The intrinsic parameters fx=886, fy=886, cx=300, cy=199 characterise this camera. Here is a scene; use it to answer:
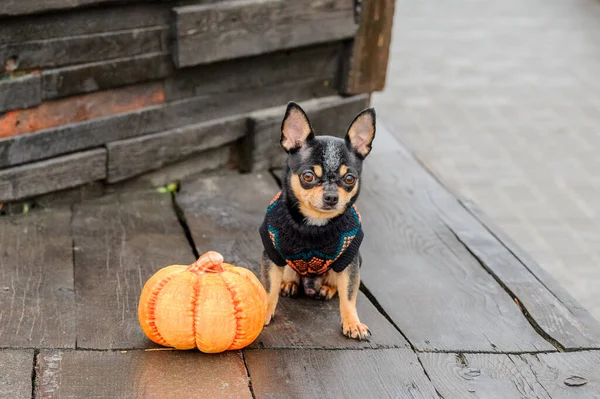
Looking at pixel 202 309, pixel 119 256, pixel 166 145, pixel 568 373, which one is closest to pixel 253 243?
pixel 119 256

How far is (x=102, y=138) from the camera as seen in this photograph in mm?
4543

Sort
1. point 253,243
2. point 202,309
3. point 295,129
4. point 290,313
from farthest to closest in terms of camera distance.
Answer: point 253,243
point 290,313
point 295,129
point 202,309

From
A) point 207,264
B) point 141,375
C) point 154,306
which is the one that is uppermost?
point 207,264

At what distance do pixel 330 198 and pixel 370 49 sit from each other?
2.31 m

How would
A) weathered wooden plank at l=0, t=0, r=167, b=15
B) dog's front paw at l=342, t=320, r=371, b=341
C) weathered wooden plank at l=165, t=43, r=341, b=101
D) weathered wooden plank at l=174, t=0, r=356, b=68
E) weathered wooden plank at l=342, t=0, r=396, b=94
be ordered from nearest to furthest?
dog's front paw at l=342, t=320, r=371, b=341 → weathered wooden plank at l=0, t=0, r=167, b=15 → weathered wooden plank at l=174, t=0, r=356, b=68 → weathered wooden plank at l=165, t=43, r=341, b=101 → weathered wooden plank at l=342, t=0, r=396, b=94

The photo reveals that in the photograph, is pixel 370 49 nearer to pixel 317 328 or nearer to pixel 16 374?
pixel 317 328

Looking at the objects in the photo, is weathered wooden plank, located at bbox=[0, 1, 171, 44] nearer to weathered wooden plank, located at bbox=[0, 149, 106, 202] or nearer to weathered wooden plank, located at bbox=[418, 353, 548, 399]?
weathered wooden plank, located at bbox=[0, 149, 106, 202]

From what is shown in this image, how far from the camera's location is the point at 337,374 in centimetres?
333

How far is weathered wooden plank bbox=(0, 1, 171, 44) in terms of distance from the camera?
4059 mm

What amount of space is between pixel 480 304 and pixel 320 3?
2.07 m

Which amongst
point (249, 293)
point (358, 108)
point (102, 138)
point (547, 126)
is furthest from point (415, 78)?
point (249, 293)

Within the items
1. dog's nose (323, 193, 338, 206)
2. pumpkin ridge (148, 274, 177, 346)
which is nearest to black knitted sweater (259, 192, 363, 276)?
dog's nose (323, 193, 338, 206)

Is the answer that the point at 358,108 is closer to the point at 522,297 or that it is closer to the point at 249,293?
the point at 522,297

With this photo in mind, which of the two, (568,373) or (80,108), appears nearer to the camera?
(568,373)
